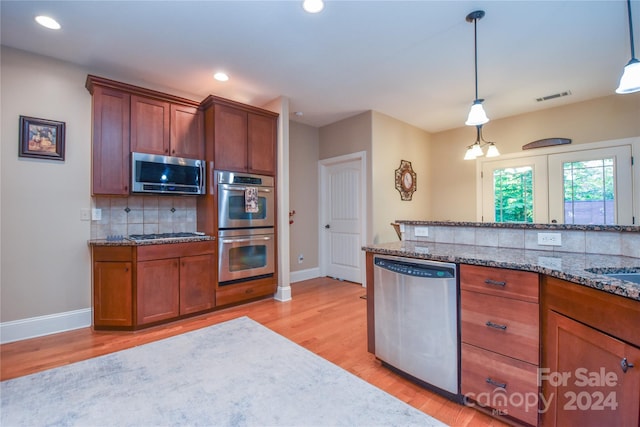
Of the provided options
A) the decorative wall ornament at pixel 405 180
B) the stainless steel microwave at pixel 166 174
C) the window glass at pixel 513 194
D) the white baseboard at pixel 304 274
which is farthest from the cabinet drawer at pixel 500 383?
the window glass at pixel 513 194

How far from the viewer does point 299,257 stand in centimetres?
476

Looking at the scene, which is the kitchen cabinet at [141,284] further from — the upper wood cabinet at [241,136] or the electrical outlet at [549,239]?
the electrical outlet at [549,239]

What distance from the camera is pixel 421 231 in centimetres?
242

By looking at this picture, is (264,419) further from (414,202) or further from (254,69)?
(414,202)

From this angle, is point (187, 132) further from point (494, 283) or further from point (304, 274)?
point (494, 283)

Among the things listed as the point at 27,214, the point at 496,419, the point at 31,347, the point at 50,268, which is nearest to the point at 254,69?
the point at 27,214

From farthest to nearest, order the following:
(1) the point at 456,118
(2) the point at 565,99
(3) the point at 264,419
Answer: (1) the point at 456,118, (2) the point at 565,99, (3) the point at 264,419

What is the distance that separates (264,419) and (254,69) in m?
3.17

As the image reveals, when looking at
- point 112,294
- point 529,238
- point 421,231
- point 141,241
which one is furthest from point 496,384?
point 112,294

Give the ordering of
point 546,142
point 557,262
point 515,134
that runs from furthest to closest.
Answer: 1. point 515,134
2. point 546,142
3. point 557,262

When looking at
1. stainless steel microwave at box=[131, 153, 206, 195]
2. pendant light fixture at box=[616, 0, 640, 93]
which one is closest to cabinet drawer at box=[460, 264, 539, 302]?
pendant light fixture at box=[616, 0, 640, 93]

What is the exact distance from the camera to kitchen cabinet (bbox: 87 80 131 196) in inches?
110

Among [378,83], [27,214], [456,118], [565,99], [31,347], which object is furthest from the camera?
[456,118]

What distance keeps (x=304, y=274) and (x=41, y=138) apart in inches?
145
